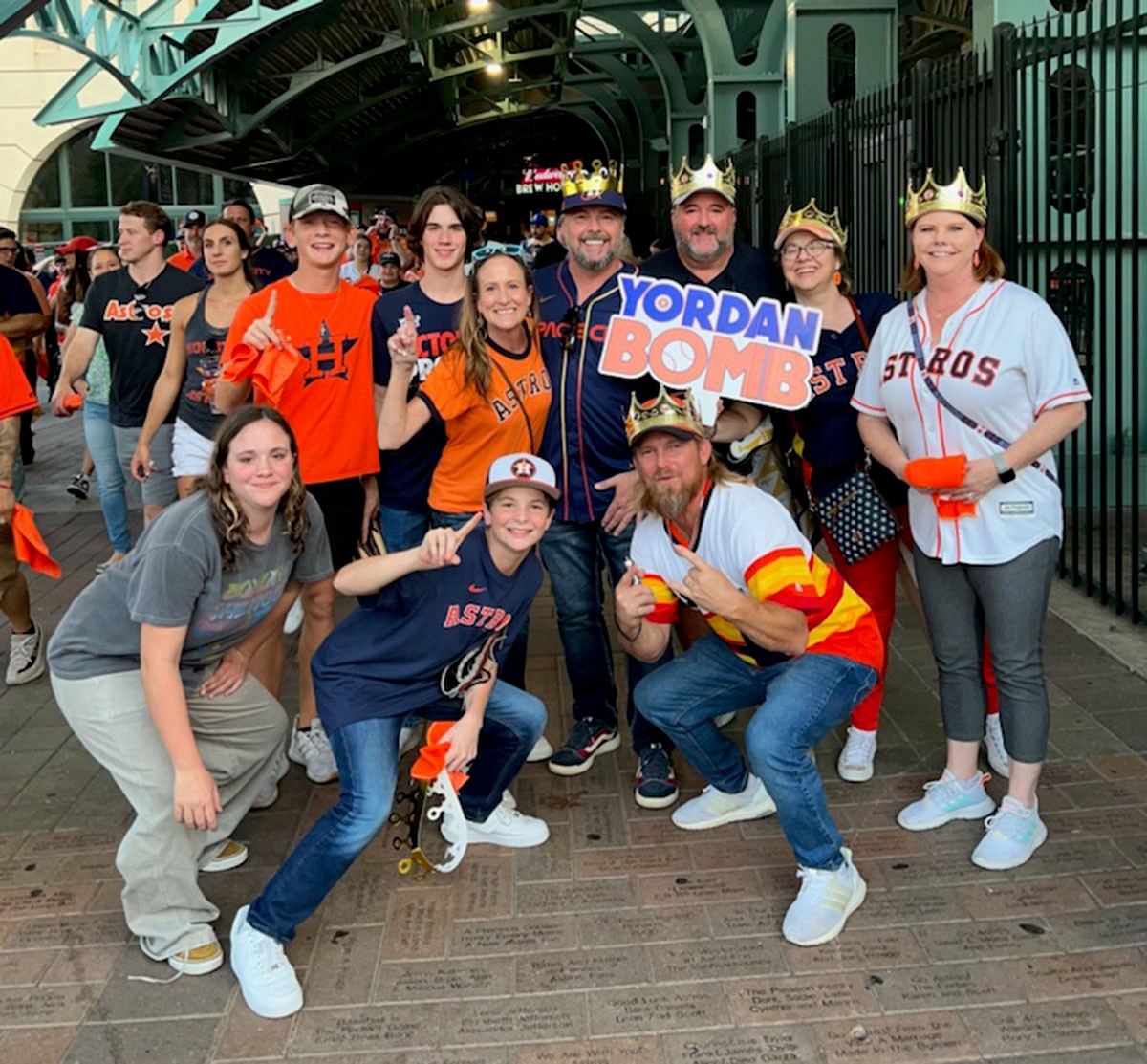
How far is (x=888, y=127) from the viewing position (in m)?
7.74

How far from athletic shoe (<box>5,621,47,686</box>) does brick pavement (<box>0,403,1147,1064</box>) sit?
1.36m

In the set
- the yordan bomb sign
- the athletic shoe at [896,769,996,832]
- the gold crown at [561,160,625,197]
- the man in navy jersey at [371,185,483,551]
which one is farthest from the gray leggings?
the man in navy jersey at [371,185,483,551]

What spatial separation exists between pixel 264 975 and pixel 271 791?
125 centimetres

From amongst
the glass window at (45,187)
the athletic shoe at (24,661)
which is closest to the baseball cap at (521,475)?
the athletic shoe at (24,661)

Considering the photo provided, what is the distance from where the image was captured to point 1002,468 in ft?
12.5

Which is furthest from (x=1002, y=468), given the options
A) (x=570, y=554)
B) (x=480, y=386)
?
(x=480, y=386)

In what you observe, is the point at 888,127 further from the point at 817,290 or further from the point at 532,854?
the point at 532,854

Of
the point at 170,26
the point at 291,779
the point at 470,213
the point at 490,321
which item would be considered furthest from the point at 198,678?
the point at 170,26

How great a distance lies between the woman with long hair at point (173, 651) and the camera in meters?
3.36

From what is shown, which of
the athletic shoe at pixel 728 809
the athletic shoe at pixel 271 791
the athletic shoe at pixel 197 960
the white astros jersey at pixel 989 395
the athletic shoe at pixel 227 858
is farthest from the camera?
the athletic shoe at pixel 271 791

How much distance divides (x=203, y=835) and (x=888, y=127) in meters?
5.99

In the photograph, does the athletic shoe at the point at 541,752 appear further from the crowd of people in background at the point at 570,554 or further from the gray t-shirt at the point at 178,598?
the gray t-shirt at the point at 178,598

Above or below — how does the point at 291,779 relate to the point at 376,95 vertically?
below

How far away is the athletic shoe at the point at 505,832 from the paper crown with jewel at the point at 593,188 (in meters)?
2.08
